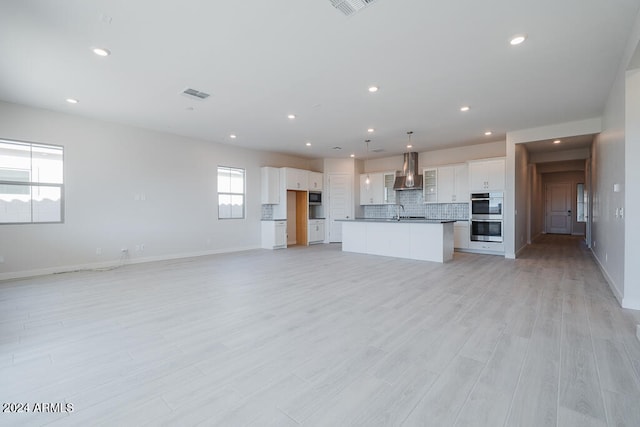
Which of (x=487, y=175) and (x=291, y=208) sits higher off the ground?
(x=487, y=175)

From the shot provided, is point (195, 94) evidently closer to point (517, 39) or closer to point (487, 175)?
point (517, 39)

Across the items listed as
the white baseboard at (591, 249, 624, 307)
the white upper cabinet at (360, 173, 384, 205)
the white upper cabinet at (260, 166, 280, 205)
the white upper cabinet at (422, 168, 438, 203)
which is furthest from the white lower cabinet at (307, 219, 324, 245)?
the white baseboard at (591, 249, 624, 307)

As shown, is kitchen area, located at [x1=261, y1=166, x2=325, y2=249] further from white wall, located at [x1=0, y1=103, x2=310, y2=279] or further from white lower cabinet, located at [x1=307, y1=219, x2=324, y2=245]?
white wall, located at [x1=0, y1=103, x2=310, y2=279]

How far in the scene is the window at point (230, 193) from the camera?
7.82m

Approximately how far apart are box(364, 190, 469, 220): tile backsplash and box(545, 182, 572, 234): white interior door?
25.2ft

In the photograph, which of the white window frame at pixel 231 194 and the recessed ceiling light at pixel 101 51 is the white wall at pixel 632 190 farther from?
the white window frame at pixel 231 194

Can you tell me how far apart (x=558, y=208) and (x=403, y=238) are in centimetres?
1041

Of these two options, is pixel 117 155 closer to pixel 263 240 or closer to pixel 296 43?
pixel 263 240

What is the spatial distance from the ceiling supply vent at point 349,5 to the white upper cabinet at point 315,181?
22.8ft

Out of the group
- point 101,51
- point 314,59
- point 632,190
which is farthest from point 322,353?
point 101,51

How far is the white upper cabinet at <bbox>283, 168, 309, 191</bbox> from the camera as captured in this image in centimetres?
877

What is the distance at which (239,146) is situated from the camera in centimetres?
809

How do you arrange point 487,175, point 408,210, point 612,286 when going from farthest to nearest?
point 408,210
point 487,175
point 612,286

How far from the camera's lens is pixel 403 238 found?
6.64 metres
